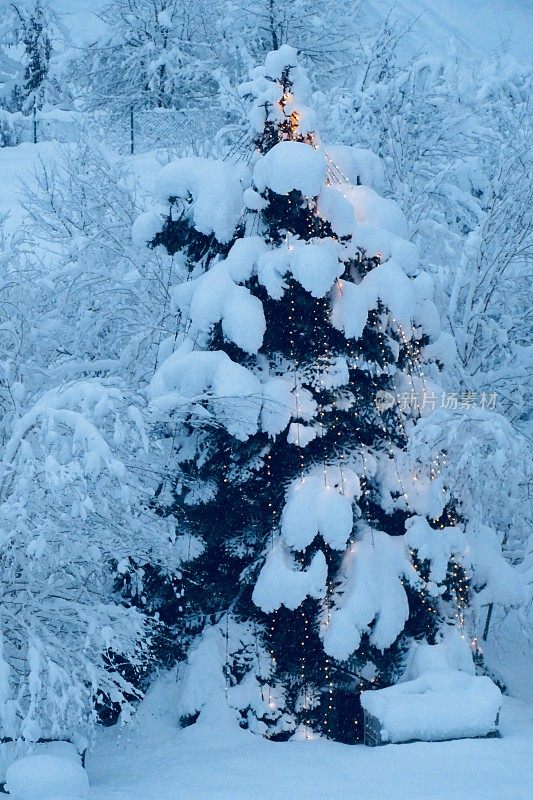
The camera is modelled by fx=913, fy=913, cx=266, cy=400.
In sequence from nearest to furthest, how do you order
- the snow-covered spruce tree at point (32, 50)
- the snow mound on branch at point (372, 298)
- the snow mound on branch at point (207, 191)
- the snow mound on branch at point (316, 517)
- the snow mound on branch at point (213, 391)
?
the snow mound on branch at point (213, 391) < the snow mound on branch at point (316, 517) < the snow mound on branch at point (372, 298) < the snow mound on branch at point (207, 191) < the snow-covered spruce tree at point (32, 50)

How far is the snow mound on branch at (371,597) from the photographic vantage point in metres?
8.55

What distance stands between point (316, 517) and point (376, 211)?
3.15 metres

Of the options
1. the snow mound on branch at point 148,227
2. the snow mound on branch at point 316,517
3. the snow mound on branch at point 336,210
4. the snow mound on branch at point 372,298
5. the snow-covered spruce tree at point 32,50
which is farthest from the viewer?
the snow-covered spruce tree at point 32,50

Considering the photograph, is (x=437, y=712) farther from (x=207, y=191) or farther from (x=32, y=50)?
(x=32, y=50)

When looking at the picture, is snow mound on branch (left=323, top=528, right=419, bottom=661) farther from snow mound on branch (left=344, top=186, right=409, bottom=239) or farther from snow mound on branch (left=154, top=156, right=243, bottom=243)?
snow mound on branch (left=154, top=156, right=243, bottom=243)

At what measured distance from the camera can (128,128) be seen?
24.7 metres

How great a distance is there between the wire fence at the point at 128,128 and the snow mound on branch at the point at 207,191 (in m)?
2.38

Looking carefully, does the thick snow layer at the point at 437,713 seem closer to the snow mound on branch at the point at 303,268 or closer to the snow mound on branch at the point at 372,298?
the snow mound on branch at the point at 372,298

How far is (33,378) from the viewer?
10906 millimetres

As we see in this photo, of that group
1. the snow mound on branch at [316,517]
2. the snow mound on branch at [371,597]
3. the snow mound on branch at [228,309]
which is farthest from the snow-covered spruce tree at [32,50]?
the snow mound on branch at [371,597]

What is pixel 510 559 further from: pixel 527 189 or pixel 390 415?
pixel 527 189

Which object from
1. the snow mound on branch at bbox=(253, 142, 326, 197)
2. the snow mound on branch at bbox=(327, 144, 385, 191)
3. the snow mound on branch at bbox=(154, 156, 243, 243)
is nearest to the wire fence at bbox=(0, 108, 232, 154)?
the snow mound on branch at bbox=(327, 144, 385, 191)

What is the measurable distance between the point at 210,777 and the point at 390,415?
153 inches

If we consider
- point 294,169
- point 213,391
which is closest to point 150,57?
point 294,169
